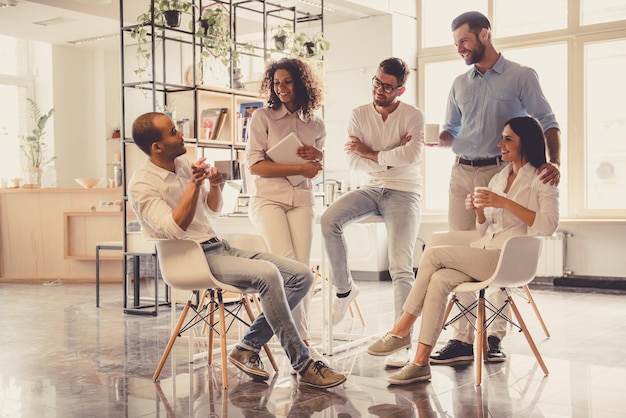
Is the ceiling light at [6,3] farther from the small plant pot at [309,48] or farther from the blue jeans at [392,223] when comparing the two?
the blue jeans at [392,223]

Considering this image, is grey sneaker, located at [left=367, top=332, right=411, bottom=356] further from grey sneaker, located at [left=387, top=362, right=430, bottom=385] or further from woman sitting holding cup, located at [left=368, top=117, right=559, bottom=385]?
grey sneaker, located at [left=387, top=362, right=430, bottom=385]

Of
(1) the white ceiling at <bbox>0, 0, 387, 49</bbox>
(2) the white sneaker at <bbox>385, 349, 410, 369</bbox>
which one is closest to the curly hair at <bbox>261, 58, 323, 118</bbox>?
(2) the white sneaker at <bbox>385, 349, 410, 369</bbox>

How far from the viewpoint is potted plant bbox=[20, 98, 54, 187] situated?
376 inches

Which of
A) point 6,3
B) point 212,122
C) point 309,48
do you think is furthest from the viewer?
point 6,3

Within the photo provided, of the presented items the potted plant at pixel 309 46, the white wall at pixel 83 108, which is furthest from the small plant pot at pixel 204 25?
the white wall at pixel 83 108

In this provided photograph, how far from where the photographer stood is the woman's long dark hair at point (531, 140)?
11.6ft

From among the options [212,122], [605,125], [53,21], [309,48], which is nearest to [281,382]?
[212,122]

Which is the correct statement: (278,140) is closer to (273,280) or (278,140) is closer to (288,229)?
(288,229)

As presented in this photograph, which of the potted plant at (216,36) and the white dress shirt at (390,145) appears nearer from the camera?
the white dress shirt at (390,145)

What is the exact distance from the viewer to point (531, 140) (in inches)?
140

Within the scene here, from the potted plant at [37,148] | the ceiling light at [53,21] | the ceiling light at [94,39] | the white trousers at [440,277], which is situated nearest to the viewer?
the white trousers at [440,277]

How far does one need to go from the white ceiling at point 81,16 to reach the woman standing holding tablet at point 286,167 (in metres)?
4.19

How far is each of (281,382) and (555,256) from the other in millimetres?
4687

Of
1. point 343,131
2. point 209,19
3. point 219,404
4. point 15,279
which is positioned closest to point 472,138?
point 219,404
